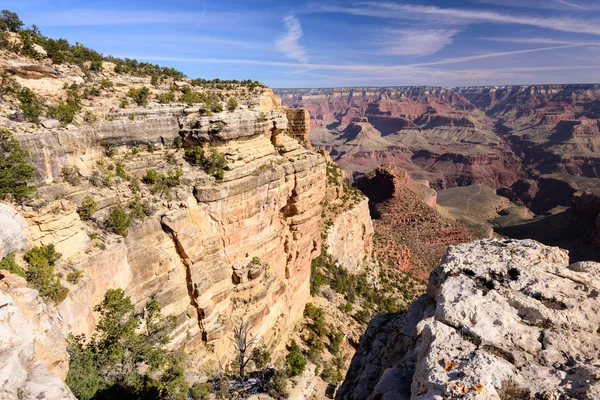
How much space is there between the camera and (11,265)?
10.8 metres


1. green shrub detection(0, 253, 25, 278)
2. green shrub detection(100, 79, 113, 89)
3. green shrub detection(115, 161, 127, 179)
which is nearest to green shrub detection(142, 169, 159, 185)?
green shrub detection(115, 161, 127, 179)

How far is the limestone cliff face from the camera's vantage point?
13.7 meters

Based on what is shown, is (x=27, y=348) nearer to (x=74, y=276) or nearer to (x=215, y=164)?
(x=74, y=276)

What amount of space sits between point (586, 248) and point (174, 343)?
267ft

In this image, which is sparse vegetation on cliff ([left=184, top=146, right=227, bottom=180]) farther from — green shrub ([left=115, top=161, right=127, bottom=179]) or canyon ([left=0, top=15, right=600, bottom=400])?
green shrub ([left=115, top=161, right=127, bottom=179])

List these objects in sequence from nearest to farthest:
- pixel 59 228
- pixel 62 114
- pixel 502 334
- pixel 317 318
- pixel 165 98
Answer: pixel 502 334, pixel 59 228, pixel 62 114, pixel 165 98, pixel 317 318

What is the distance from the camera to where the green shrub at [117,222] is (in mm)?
14711

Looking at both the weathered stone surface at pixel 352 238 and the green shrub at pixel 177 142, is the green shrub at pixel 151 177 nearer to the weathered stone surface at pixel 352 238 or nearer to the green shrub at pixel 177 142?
the green shrub at pixel 177 142

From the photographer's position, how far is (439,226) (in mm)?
55625

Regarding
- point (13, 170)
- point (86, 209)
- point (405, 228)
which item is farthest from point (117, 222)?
point (405, 228)

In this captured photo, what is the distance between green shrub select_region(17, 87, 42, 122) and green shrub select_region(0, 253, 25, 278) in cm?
702

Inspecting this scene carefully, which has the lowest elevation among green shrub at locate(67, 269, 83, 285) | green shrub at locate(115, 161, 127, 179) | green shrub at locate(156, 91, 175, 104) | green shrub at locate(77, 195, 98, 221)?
green shrub at locate(67, 269, 83, 285)

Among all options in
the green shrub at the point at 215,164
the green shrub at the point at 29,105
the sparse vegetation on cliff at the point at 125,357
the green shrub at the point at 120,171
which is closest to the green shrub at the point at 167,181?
the green shrub at the point at 120,171

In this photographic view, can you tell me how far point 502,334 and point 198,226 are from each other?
1519 cm
